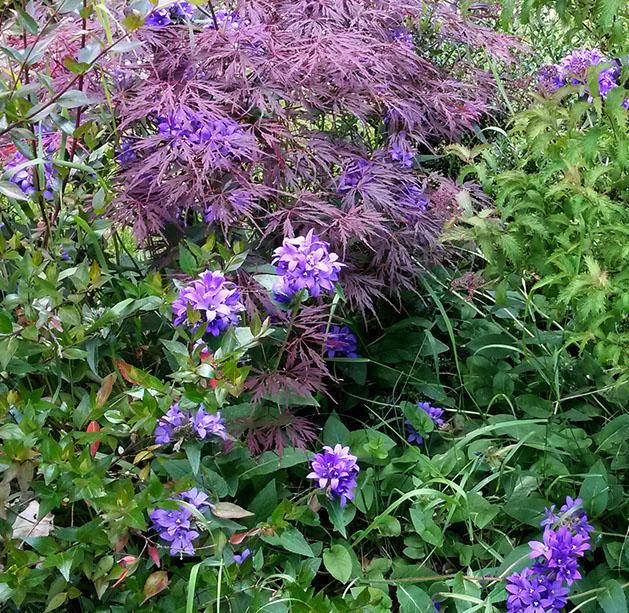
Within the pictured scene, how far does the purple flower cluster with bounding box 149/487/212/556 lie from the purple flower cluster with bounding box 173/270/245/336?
352 mm

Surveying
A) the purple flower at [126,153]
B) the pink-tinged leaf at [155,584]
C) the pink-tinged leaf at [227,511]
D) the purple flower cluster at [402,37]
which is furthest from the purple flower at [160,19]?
the pink-tinged leaf at [155,584]

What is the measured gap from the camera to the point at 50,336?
1517 mm

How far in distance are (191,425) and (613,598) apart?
105cm

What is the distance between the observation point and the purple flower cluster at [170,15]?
2.11 metres

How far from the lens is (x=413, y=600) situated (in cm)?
167

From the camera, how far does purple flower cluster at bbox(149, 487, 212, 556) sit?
1418 millimetres

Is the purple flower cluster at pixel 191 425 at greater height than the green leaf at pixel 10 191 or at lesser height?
lesser

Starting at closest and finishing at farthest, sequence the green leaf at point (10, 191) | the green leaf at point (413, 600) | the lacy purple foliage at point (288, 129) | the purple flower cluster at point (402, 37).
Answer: the green leaf at point (10, 191) → the green leaf at point (413, 600) → the lacy purple foliage at point (288, 129) → the purple flower cluster at point (402, 37)

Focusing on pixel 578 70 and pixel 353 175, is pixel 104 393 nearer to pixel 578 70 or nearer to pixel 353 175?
pixel 353 175

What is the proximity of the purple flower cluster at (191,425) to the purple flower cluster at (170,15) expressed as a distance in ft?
4.00

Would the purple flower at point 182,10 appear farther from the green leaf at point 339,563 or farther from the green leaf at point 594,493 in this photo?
the green leaf at point 594,493

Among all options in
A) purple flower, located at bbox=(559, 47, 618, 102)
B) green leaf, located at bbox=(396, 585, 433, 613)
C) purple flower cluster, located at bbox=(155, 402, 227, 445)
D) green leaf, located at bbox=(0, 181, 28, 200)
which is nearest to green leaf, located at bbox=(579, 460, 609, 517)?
green leaf, located at bbox=(396, 585, 433, 613)

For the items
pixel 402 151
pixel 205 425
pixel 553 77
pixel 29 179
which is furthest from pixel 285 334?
pixel 553 77

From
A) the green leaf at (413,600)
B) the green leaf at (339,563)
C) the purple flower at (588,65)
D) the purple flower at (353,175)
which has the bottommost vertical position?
the green leaf at (339,563)
